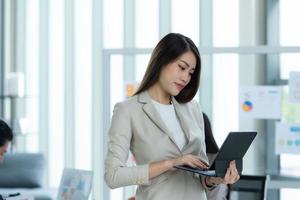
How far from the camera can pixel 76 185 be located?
260 centimetres

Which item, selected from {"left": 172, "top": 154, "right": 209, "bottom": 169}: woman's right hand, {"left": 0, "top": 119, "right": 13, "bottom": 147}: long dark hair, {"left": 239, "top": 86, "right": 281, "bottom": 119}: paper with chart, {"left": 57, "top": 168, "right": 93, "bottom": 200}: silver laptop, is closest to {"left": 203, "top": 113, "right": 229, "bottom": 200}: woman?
{"left": 57, "top": 168, "right": 93, "bottom": 200}: silver laptop

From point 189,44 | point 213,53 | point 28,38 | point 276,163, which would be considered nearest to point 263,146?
point 276,163

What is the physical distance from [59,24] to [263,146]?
2457 mm

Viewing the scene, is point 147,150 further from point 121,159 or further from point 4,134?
point 4,134

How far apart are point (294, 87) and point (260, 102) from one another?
224 mm

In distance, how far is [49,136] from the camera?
16.7 ft

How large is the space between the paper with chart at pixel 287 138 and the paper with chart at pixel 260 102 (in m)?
0.08

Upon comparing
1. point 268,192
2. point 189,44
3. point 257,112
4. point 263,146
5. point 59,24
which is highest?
point 59,24

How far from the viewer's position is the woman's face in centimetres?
155

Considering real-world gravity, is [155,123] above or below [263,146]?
above

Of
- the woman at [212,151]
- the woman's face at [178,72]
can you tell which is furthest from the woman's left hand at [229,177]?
the woman at [212,151]

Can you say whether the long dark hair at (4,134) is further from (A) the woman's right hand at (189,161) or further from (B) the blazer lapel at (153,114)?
(A) the woman's right hand at (189,161)

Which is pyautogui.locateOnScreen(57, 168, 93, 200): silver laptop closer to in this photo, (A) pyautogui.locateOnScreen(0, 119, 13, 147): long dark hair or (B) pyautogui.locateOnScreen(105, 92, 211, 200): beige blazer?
(A) pyautogui.locateOnScreen(0, 119, 13, 147): long dark hair

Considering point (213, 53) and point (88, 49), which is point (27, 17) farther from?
point (213, 53)
